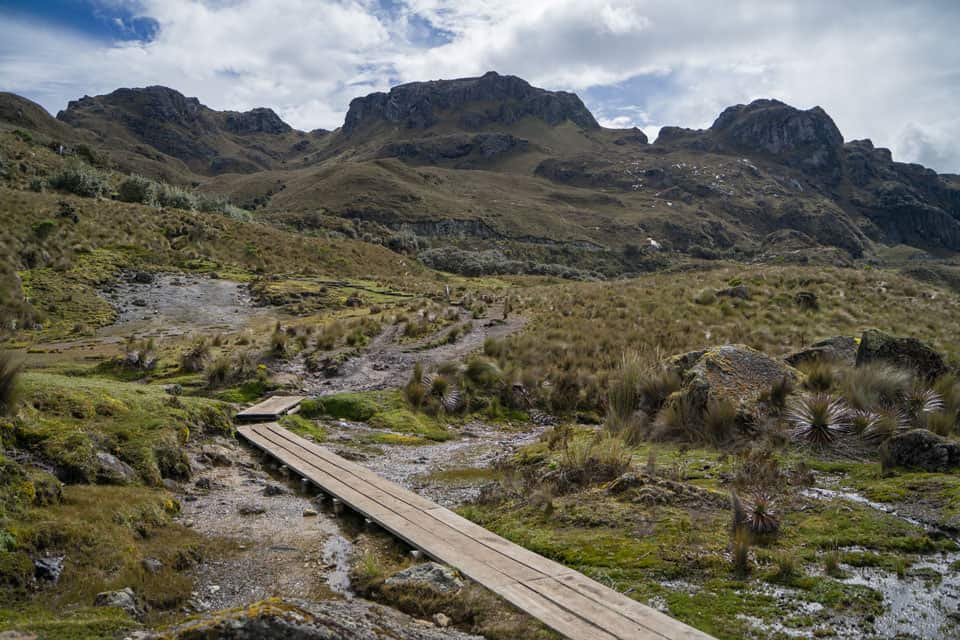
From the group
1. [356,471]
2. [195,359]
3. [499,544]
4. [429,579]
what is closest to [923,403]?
[499,544]

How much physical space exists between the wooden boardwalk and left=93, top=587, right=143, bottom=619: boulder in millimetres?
2925

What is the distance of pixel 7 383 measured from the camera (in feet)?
25.2

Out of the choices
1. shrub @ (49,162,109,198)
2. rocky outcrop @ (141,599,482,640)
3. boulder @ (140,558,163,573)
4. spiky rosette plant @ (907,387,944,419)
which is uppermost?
shrub @ (49,162,109,198)

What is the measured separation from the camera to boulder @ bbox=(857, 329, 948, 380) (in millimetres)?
12523

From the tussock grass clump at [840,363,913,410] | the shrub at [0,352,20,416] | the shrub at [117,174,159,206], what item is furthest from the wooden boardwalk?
the shrub at [117,174,159,206]

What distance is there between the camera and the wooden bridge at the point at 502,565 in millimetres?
4863

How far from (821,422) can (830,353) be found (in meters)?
5.42

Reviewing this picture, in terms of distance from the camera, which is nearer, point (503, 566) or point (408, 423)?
point (503, 566)

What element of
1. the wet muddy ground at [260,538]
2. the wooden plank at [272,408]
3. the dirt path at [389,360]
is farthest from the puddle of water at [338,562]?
the dirt path at [389,360]

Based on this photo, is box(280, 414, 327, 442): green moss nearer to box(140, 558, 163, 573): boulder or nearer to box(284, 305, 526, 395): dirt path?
box(284, 305, 526, 395): dirt path

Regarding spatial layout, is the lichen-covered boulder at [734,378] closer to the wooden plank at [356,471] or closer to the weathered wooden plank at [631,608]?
the wooden plank at [356,471]

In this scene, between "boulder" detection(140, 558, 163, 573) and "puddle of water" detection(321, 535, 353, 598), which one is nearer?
"boulder" detection(140, 558, 163, 573)

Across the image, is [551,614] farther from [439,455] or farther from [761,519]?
[439,455]

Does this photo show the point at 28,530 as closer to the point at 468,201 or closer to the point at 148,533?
the point at 148,533
